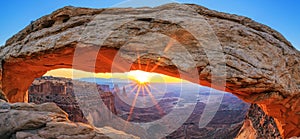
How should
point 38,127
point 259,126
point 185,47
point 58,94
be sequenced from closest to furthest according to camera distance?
point 38,127
point 185,47
point 259,126
point 58,94

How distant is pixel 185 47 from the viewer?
5.41 metres

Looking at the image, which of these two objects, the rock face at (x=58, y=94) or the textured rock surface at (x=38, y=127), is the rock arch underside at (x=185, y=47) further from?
the rock face at (x=58, y=94)

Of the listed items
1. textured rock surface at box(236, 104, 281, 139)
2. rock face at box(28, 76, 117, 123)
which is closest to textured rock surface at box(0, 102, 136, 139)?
textured rock surface at box(236, 104, 281, 139)

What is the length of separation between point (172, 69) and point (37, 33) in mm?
5269

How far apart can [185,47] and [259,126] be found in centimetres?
713

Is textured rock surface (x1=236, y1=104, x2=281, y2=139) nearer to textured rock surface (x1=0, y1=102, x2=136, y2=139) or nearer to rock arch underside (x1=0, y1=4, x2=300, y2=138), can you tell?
rock arch underside (x1=0, y1=4, x2=300, y2=138)

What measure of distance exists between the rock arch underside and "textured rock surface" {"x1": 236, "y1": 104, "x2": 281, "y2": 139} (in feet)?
4.20

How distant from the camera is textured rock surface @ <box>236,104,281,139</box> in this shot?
892 centimetres

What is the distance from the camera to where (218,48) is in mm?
5293

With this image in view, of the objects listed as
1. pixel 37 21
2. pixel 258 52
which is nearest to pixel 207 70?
pixel 258 52

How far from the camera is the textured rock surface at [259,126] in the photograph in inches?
351

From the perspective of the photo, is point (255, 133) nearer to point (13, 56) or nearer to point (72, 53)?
point (72, 53)

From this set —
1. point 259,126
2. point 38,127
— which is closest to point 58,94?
point 259,126

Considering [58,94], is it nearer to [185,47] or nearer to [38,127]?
[38,127]
